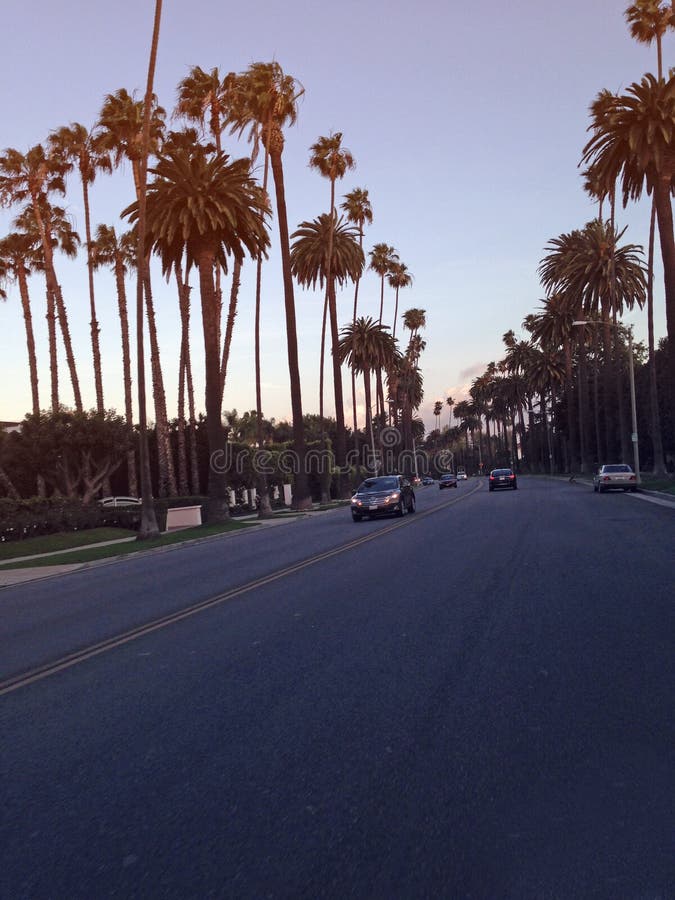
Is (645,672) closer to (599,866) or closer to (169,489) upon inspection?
(599,866)

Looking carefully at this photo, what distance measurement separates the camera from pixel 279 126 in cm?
4900

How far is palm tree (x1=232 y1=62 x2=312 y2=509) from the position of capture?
47.4 m

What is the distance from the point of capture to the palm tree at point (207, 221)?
127ft

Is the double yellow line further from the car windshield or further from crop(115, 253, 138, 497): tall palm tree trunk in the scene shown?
crop(115, 253, 138, 497): tall palm tree trunk

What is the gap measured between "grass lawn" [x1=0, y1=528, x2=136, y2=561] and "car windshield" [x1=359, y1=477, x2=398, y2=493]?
1052cm

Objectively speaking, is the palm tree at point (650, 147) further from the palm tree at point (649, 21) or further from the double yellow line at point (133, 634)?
the double yellow line at point (133, 634)

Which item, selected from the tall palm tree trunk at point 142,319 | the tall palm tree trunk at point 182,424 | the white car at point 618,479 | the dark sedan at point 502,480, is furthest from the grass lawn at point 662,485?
the tall palm tree trunk at point 182,424

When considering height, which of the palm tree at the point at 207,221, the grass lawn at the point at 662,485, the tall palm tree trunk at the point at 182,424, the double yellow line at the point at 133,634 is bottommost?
the double yellow line at the point at 133,634

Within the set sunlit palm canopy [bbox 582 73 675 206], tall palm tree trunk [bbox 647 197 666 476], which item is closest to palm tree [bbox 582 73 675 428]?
sunlit palm canopy [bbox 582 73 675 206]


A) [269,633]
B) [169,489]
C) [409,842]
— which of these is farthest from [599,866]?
[169,489]

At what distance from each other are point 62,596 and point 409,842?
13708mm

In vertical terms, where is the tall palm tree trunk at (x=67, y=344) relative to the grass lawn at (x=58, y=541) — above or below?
above

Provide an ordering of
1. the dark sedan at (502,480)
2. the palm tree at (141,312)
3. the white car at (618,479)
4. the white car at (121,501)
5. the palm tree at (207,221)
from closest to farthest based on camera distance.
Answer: the palm tree at (141,312) < the palm tree at (207,221) < the white car at (618,479) < the white car at (121,501) < the dark sedan at (502,480)

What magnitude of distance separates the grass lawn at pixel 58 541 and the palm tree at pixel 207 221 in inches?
179
